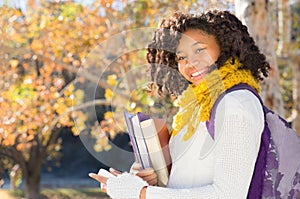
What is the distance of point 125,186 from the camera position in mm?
1664

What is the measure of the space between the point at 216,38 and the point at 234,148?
0.35 metres

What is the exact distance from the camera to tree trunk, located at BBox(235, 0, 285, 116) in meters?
3.86

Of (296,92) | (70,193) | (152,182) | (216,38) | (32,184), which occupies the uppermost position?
(216,38)

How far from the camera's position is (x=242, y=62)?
5.70ft

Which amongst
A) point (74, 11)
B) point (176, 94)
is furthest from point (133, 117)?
point (74, 11)

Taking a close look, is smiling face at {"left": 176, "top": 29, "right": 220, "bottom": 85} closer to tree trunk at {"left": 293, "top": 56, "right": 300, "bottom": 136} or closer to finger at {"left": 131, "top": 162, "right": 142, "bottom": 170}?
finger at {"left": 131, "top": 162, "right": 142, "bottom": 170}

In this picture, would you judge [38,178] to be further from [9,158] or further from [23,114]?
[23,114]

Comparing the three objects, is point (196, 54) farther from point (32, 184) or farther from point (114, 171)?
point (32, 184)

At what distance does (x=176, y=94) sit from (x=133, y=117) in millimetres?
290

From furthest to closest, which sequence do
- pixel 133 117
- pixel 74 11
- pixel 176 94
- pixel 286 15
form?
pixel 286 15, pixel 74 11, pixel 176 94, pixel 133 117

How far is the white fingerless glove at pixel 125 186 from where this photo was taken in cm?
165

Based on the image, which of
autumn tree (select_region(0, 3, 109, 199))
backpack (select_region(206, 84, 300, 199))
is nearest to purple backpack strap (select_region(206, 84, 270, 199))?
backpack (select_region(206, 84, 300, 199))

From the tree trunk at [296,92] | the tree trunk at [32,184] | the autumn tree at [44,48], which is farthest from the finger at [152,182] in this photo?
the tree trunk at [32,184]

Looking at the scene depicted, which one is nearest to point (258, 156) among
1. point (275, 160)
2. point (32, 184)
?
point (275, 160)
